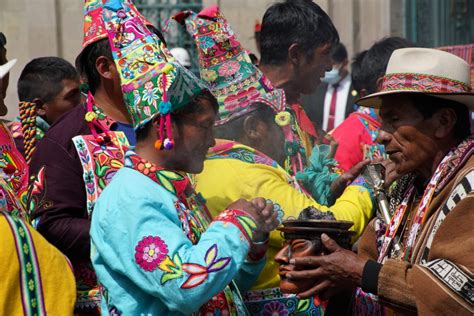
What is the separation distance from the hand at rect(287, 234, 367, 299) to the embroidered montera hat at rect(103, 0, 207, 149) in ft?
2.25

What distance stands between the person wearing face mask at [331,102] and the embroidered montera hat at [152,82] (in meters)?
5.69

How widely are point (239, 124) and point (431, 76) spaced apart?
1273 mm

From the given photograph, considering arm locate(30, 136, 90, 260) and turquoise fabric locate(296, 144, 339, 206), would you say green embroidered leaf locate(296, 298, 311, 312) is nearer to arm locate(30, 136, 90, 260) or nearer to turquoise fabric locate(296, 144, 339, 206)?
turquoise fabric locate(296, 144, 339, 206)

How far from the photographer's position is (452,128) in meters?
→ 4.04

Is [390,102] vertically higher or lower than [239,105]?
higher

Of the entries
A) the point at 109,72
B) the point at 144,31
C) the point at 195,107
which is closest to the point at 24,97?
the point at 109,72

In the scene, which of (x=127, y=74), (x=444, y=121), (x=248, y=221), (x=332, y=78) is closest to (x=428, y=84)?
(x=444, y=121)

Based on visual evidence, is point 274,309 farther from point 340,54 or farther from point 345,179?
point 340,54

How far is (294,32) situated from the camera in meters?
5.67

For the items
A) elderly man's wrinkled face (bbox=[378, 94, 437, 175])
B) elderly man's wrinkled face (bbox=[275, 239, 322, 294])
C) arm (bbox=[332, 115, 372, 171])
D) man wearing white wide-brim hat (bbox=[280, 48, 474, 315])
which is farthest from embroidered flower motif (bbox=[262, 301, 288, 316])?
arm (bbox=[332, 115, 372, 171])

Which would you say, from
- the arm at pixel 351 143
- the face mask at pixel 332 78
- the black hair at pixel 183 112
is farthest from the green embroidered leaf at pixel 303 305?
the face mask at pixel 332 78

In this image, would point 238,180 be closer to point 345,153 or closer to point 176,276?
point 176,276

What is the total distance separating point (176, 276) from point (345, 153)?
296 cm

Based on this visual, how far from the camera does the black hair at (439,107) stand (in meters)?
4.04
